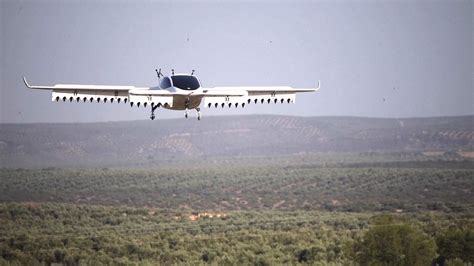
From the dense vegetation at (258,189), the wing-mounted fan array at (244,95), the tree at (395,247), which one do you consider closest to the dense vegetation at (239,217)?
the tree at (395,247)

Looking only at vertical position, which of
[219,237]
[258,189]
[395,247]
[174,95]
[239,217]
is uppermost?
[174,95]

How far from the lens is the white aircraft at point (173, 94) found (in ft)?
146

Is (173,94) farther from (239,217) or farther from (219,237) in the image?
(239,217)

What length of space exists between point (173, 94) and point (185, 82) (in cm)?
143

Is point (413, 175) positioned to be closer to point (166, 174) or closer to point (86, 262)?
point (166, 174)

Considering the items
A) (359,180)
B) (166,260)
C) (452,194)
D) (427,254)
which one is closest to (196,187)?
(359,180)

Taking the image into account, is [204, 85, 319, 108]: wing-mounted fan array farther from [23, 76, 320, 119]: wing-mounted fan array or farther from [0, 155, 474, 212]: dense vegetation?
[0, 155, 474, 212]: dense vegetation

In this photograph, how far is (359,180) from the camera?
177 meters

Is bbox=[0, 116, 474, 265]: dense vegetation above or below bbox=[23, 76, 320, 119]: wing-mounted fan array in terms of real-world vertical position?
below

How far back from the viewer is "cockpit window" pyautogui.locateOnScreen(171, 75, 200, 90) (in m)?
45.4

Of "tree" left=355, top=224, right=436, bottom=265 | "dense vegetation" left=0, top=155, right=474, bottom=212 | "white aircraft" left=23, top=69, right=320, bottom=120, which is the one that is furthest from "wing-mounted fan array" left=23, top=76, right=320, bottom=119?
"dense vegetation" left=0, top=155, right=474, bottom=212

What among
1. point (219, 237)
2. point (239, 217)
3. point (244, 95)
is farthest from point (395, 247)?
point (239, 217)

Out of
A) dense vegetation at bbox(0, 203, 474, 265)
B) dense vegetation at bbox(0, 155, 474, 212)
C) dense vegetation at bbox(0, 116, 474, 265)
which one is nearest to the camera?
dense vegetation at bbox(0, 203, 474, 265)

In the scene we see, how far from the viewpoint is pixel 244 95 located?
46.6m
